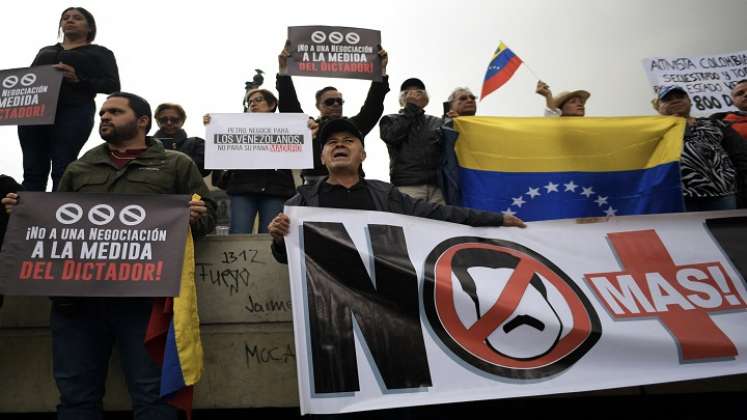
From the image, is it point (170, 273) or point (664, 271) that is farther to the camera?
point (664, 271)

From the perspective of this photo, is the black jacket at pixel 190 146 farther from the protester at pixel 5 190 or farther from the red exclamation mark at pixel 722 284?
the red exclamation mark at pixel 722 284

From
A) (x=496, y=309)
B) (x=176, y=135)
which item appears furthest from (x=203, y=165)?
(x=496, y=309)

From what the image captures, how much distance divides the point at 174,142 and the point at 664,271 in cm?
437

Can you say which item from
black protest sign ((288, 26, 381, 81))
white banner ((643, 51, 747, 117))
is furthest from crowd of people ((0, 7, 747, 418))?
white banner ((643, 51, 747, 117))

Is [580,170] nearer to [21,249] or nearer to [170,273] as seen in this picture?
[170,273]

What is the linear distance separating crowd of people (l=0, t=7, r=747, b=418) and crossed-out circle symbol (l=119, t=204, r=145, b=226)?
0.49 feet

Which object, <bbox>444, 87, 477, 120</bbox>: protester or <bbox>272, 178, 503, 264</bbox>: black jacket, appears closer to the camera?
<bbox>272, 178, 503, 264</bbox>: black jacket

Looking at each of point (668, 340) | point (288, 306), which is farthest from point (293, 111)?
point (668, 340)

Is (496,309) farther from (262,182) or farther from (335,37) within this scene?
(335,37)

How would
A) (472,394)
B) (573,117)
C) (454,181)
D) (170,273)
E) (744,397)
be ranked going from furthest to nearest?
(573,117)
(454,181)
(744,397)
(170,273)
(472,394)

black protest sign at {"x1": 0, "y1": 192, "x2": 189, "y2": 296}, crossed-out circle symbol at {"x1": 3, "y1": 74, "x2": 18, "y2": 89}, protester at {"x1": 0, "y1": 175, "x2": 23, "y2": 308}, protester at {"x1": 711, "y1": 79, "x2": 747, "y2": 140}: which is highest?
crossed-out circle symbol at {"x1": 3, "y1": 74, "x2": 18, "y2": 89}

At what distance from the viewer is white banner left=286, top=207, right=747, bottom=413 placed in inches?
105

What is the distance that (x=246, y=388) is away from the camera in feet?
10.4

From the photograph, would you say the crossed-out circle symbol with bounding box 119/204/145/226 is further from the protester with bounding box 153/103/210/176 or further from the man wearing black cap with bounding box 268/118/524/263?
the protester with bounding box 153/103/210/176
